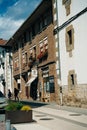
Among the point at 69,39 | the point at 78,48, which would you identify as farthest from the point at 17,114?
the point at 69,39

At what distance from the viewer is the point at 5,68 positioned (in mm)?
55375

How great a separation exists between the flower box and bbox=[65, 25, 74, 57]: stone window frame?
1071 cm

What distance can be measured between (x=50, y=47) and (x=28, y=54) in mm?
9293

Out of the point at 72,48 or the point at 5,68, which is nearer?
the point at 72,48

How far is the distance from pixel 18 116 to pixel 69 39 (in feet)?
39.6

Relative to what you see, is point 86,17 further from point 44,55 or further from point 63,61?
point 44,55

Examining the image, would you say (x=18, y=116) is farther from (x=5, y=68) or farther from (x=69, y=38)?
(x=5, y=68)

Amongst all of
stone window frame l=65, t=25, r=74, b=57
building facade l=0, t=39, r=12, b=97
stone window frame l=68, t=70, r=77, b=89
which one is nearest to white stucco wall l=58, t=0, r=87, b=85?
stone window frame l=68, t=70, r=77, b=89

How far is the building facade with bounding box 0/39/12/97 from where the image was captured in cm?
5242

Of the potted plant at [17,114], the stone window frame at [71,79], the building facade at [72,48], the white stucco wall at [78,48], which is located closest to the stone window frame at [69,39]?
the building facade at [72,48]

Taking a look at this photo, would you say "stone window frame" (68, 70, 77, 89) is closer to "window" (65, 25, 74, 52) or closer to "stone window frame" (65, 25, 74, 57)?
"stone window frame" (65, 25, 74, 57)

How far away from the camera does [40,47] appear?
34.1 meters

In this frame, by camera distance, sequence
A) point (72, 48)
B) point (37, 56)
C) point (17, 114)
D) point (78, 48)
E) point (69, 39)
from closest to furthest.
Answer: point (17, 114), point (78, 48), point (72, 48), point (69, 39), point (37, 56)

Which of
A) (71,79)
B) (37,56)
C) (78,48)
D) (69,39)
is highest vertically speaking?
(37,56)
